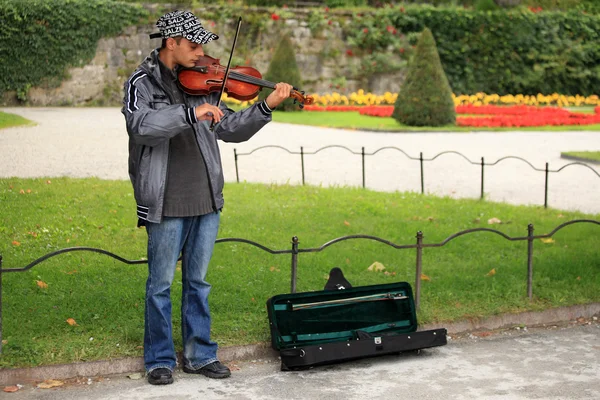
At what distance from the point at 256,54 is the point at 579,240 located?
18.7 metres

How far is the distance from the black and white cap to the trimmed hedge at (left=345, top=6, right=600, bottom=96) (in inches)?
892

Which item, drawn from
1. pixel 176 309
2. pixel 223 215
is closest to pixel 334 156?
pixel 223 215

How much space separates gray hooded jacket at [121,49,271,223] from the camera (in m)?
4.30

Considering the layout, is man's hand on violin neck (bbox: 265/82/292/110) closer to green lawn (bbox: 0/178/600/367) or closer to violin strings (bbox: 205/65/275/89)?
violin strings (bbox: 205/65/275/89)

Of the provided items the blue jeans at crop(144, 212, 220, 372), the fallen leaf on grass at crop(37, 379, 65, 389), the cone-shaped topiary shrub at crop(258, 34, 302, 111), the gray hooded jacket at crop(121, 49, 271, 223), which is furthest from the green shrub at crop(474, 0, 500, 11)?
the fallen leaf on grass at crop(37, 379, 65, 389)

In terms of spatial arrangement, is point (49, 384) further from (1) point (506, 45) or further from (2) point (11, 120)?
(1) point (506, 45)

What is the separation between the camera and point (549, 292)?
6391 mm

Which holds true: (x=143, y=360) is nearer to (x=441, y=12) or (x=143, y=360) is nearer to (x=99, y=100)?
(x=99, y=100)

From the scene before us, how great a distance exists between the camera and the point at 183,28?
4422 millimetres

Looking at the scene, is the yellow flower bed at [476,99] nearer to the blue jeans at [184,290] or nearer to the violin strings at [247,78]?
the blue jeans at [184,290]

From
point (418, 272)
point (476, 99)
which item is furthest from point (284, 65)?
point (418, 272)

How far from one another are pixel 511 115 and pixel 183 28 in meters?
19.4

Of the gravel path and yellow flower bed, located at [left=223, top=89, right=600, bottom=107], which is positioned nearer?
the gravel path

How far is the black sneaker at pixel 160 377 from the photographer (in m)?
4.67
